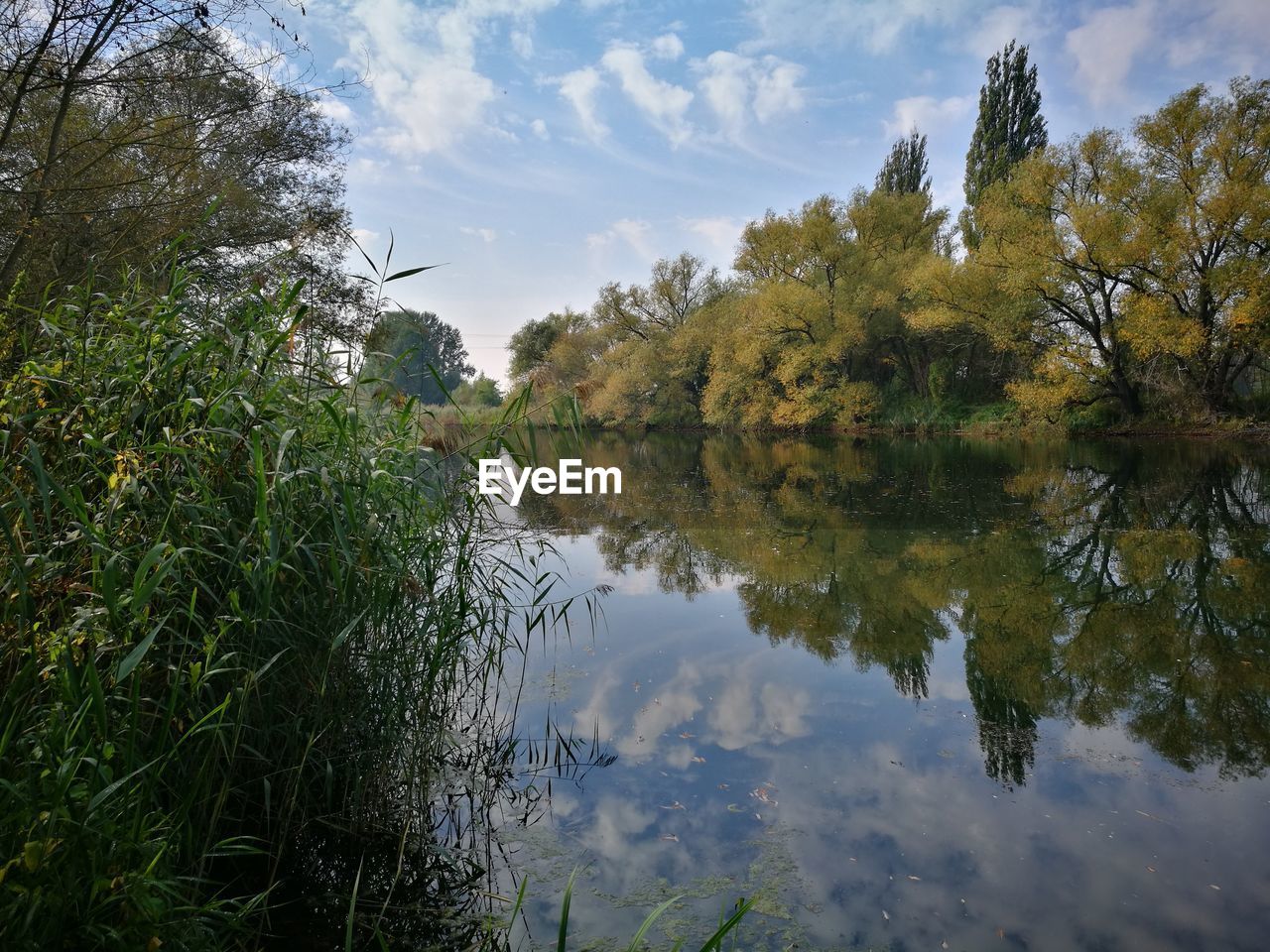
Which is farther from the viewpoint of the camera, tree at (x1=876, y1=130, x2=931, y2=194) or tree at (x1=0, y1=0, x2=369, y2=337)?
tree at (x1=876, y1=130, x2=931, y2=194)

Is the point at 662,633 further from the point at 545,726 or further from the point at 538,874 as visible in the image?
the point at 538,874

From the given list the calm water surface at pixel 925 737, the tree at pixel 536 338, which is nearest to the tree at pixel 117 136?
the calm water surface at pixel 925 737

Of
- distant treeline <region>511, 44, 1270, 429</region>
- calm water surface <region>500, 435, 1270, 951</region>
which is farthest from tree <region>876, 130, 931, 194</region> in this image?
calm water surface <region>500, 435, 1270, 951</region>

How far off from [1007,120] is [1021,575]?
26.4 meters

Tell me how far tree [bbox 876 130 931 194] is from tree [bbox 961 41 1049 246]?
177 inches

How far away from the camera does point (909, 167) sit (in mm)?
33125

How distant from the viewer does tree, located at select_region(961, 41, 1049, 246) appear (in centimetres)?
2741

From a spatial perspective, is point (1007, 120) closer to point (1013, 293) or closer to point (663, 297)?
point (1013, 293)

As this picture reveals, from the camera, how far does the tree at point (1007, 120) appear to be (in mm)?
27406

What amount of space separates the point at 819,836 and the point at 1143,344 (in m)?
20.3

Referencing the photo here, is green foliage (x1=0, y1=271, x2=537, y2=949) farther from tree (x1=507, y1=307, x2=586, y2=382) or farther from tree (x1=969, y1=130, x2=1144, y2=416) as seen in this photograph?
tree (x1=507, y1=307, x2=586, y2=382)

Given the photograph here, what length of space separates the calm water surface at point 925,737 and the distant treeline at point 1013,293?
10435mm

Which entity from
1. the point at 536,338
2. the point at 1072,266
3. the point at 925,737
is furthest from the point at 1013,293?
the point at 536,338

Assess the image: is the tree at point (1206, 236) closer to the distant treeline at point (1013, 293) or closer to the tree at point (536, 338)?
the distant treeline at point (1013, 293)
